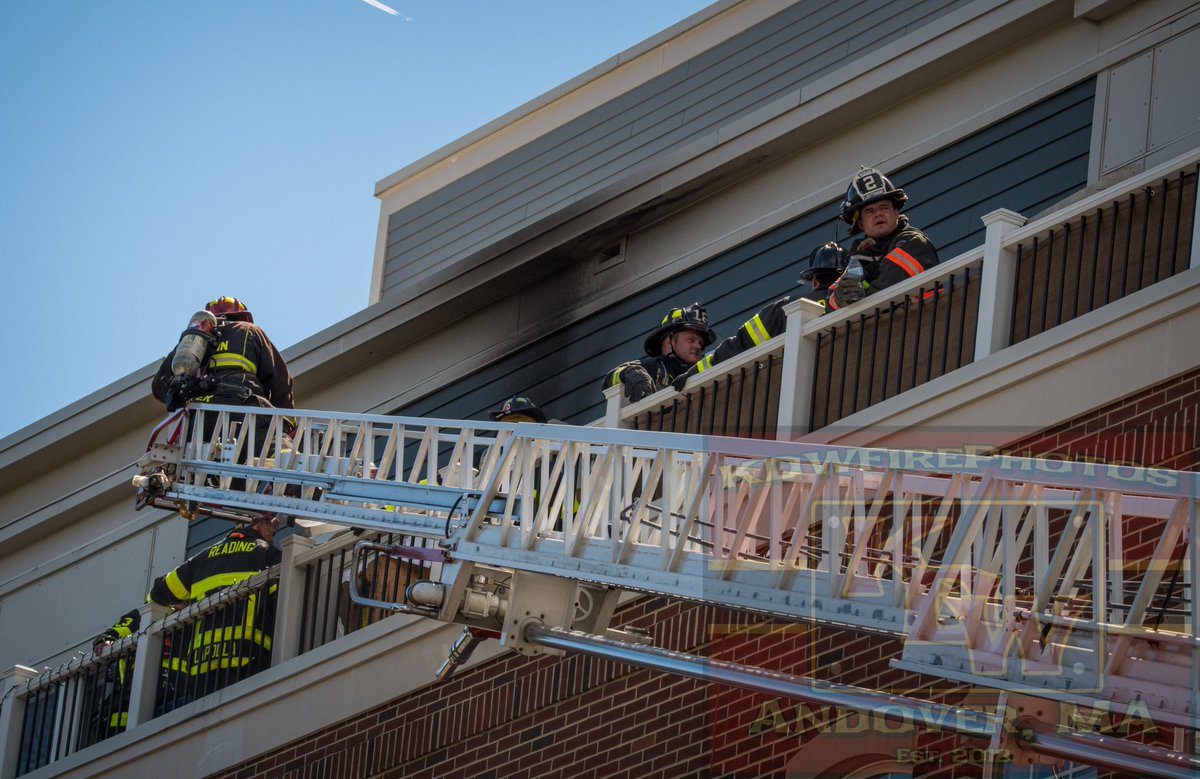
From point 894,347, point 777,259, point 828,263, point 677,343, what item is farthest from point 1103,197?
point 777,259

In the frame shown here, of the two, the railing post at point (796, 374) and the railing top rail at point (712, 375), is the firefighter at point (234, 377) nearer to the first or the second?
the railing top rail at point (712, 375)

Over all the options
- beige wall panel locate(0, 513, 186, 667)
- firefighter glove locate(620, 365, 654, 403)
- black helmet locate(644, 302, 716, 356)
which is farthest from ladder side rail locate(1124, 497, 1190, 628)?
beige wall panel locate(0, 513, 186, 667)

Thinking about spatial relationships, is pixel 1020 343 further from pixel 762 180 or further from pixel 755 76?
pixel 755 76

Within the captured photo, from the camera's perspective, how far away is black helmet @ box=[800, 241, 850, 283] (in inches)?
444

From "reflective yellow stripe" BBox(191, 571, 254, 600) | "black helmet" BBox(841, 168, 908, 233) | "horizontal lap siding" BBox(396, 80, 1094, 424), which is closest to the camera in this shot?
"black helmet" BBox(841, 168, 908, 233)

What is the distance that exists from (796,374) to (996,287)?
1.28 meters

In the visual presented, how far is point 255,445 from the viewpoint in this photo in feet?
39.8

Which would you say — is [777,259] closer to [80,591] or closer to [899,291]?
[899,291]

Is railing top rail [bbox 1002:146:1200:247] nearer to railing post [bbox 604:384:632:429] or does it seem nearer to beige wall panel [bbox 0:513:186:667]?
railing post [bbox 604:384:632:429]

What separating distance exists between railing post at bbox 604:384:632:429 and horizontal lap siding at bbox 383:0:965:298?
3.84 meters

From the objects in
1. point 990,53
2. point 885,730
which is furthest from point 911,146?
point 885,730

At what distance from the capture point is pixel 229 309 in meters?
13.4

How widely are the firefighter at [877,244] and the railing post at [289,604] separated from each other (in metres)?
3.82

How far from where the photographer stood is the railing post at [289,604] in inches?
476
